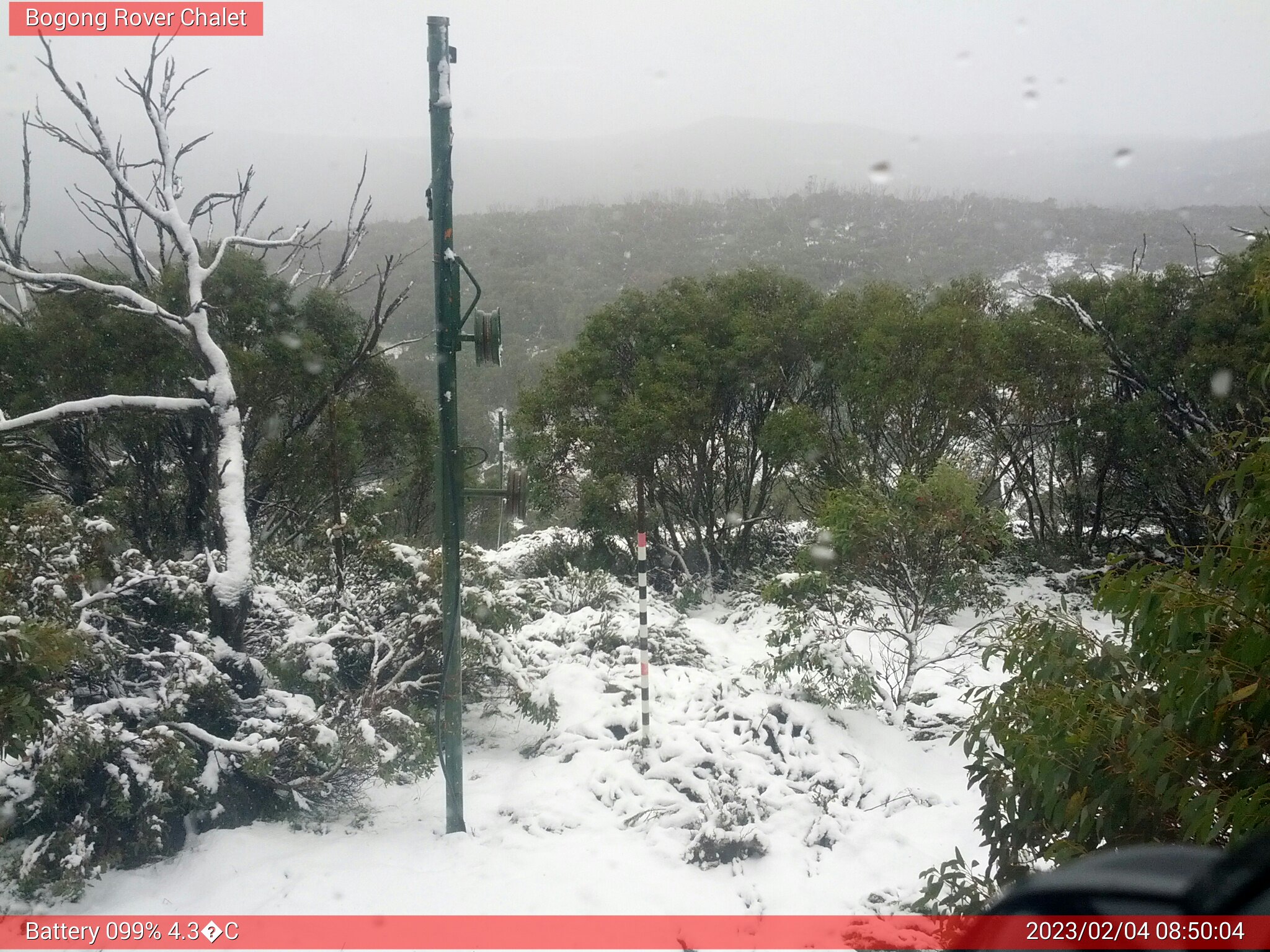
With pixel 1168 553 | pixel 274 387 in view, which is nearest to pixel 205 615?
pixel 274 387

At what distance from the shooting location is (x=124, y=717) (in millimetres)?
4453

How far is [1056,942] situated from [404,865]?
3884 mm

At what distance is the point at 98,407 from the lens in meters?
4.97

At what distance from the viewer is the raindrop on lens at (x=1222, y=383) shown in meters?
9.84

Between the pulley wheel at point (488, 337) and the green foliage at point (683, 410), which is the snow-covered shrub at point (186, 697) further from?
the green foliage at point (683, 410)

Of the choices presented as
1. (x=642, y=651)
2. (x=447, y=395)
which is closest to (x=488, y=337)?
(x=447, y=395)

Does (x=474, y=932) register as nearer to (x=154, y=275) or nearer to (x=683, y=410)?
(x=154, y=275)

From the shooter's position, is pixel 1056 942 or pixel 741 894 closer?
pixel 1056 942

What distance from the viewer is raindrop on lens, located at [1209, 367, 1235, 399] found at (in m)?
9.84

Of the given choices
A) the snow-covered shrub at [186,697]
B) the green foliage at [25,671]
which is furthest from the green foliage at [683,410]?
the green foliage at [25,671]

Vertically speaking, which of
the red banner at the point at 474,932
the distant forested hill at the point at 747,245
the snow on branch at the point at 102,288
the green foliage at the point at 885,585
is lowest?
the red banner at the point at 474,932

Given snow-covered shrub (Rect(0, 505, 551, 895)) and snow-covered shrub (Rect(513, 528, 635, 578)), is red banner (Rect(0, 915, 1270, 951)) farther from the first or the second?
snow-covered shrub (Rect(513, 528, 635, 578))

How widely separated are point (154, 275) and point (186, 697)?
385cm

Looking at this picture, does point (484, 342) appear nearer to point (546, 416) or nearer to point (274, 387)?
point (274, 387)
